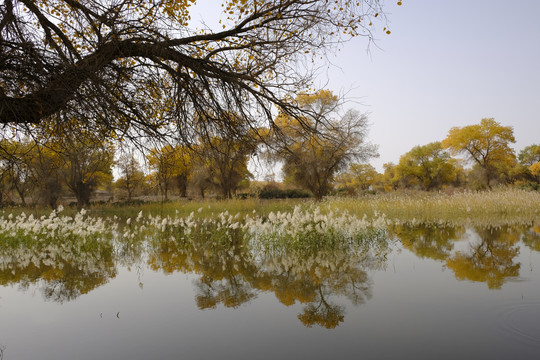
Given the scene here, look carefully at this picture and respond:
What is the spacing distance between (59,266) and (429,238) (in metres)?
9.47

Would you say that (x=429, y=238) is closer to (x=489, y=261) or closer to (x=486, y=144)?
(x=489, y=261)

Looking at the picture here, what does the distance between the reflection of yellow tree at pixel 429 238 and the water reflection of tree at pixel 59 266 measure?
6902 mm

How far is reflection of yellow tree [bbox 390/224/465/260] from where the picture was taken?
29.1 feet

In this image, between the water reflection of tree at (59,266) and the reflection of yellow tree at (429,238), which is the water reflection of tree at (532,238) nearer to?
the reflection of yellow tree at (429,238)

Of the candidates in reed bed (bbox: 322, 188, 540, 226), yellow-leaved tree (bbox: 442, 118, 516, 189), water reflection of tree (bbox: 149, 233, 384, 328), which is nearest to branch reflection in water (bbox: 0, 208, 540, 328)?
water reflection of tree (bbox: 149, 233, 384, 328)

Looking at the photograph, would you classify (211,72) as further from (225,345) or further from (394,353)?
(394,353)

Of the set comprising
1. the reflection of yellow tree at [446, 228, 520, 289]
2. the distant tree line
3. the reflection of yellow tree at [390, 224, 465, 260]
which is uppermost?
A: the distant tree line

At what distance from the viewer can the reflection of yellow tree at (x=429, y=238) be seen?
8.88 metres

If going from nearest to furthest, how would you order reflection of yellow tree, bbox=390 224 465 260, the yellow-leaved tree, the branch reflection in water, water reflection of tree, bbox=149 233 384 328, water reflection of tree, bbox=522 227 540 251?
water reflection of tree, bbox=149 233 384 328, the branch reflection in water, reflection of yellow tree, bbox=390 224 465 260, water reflection of tree, bbox=522 227 540 251, the yellow-leaved tree

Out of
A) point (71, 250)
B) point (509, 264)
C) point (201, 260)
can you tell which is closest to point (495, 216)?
point (509, 264)

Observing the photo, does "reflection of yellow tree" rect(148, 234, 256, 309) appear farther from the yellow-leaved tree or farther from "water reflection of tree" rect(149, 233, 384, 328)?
the yellow-leaved tree

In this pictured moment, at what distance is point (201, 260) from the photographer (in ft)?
27.4

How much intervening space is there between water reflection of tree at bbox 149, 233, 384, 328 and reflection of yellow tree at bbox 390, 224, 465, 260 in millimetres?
1218

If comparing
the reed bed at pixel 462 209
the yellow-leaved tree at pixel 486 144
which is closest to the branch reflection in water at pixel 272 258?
the reed bed at pixel 462 209
